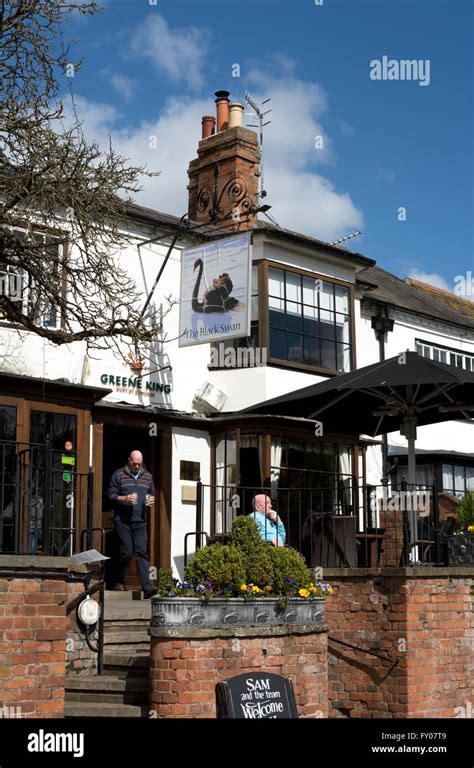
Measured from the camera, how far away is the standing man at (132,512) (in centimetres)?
1299

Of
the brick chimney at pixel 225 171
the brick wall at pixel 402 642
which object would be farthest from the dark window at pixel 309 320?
the brick wall at pixel 402 642

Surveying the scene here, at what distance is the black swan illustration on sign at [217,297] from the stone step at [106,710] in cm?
690

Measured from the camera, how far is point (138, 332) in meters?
10.7

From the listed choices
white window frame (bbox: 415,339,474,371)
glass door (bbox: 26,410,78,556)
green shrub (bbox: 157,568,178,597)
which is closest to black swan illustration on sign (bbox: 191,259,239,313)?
glass door (bbox: 26,410,78,556)

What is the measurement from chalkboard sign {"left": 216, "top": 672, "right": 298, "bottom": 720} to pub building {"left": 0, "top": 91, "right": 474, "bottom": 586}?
162 inches

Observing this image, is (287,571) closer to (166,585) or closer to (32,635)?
(166,585)

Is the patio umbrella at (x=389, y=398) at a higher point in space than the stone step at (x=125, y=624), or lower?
higher

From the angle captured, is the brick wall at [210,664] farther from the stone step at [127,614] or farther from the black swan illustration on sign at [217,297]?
the black swan illustration on sign at [217,297]

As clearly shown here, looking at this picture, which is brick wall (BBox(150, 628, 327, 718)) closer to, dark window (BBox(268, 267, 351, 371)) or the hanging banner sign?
the hanging banner sign

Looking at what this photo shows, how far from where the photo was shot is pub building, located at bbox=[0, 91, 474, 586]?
45.8ft

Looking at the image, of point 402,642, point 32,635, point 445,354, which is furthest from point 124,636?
point 445,354

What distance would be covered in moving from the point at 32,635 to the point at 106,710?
5.02 ft

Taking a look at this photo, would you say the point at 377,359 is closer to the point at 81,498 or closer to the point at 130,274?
the point at 130,274
